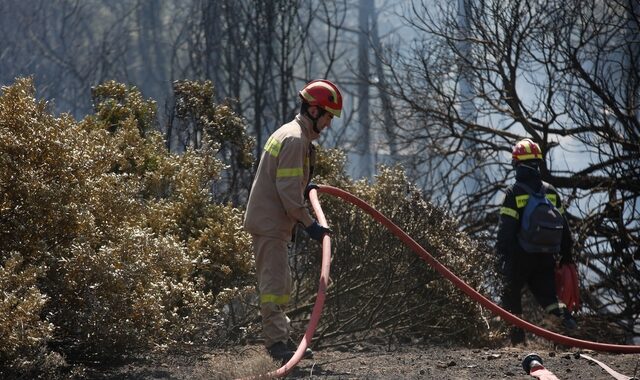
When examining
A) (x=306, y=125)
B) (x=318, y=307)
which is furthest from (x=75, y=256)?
(x=306, y=125)

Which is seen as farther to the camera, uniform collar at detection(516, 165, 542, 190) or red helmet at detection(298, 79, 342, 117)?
uniform collar at detection(516, 165, 542, 190)

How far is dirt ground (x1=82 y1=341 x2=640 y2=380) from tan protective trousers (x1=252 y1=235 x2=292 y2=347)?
222 mm

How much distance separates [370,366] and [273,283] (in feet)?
2.84

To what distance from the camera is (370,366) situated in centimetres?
725

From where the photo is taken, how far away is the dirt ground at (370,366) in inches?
267

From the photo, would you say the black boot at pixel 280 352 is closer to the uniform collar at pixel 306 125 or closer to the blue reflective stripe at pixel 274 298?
the blue reflective stripe at pixel 274 298

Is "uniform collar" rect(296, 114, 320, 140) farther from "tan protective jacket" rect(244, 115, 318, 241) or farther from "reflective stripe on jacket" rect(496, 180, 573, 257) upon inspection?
"reflective stripe on jacket" rect(496, 180, 573, 257)

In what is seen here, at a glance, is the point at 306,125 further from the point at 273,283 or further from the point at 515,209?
the point at 515,209

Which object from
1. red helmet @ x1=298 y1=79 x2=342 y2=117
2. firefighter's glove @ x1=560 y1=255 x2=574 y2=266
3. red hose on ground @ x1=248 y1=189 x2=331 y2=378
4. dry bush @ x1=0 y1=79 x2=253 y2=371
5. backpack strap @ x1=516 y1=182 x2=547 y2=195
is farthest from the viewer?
firefighter's glove @ x1=560 y1=255 x2=574 y2=266

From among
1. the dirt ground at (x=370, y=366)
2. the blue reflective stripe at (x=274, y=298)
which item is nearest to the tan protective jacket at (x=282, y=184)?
the blue reflective stripe at (x=274, y=298)

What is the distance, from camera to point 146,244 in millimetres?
6691

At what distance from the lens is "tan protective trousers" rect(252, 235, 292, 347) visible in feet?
23.1

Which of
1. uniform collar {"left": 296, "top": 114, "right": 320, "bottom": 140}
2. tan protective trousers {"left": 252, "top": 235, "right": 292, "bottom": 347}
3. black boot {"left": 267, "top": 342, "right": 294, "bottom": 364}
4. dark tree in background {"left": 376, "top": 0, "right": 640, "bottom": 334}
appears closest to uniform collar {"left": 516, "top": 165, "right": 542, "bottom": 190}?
dark tree in background {"left": 376, "top": 0, "right": 640, "bottom": 334}

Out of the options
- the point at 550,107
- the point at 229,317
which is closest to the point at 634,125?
the point at 550,107
